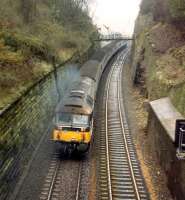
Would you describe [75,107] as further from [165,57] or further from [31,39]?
[165,57]

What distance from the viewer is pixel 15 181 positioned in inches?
640

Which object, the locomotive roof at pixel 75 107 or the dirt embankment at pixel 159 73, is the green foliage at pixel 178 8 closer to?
the dirt embankment at pixel 159 73

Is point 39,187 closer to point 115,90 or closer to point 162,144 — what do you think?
point 162,144

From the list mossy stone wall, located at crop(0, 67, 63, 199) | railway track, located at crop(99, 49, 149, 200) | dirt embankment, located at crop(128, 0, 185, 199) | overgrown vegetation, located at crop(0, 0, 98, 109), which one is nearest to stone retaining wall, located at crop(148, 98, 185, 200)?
dirt embankment, located at crop(128, 0, 185, 199)

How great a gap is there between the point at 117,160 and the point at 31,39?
1232 centimetres

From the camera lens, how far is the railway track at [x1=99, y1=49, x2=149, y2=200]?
16.3 meters

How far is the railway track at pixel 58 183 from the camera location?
15.6 m

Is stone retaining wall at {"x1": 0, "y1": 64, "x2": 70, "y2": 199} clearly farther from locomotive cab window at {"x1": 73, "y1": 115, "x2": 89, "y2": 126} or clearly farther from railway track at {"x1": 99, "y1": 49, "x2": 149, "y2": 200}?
railway track at {"x1": 99, "y1": 49, "x2": 149, "y2": 200}

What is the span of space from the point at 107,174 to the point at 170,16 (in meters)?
20.3

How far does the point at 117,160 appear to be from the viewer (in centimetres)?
1966

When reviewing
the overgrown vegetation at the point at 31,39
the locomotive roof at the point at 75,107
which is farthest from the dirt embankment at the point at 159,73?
the overgrown vegetation at the point at 31,39

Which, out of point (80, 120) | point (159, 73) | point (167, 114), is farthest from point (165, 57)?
point (80, 120)

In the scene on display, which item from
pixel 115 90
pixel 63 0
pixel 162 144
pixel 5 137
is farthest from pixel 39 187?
pixel 63 0

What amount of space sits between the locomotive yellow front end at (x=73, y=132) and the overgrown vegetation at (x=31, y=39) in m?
2.95
